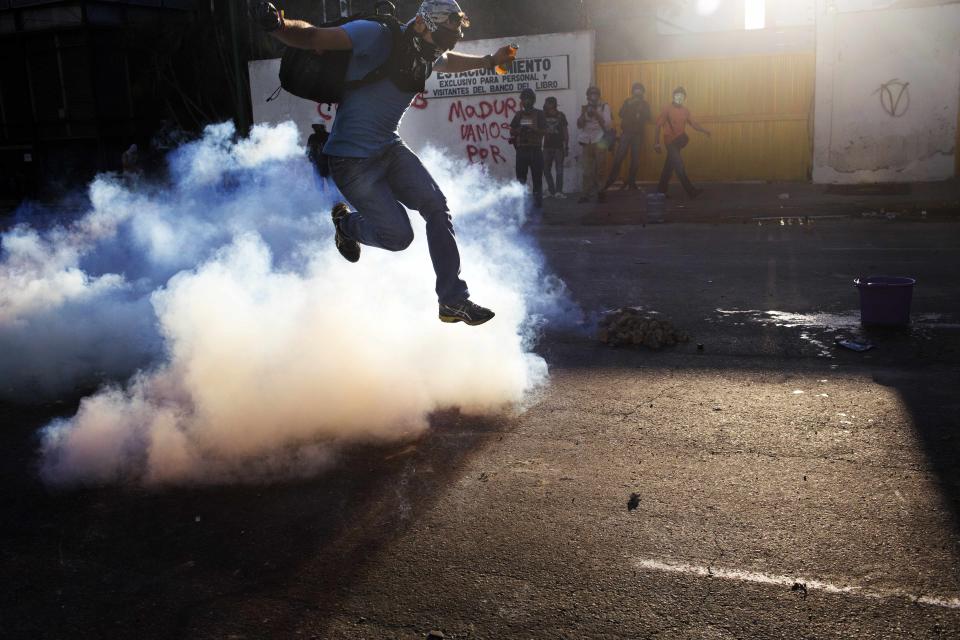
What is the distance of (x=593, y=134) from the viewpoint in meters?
16.5

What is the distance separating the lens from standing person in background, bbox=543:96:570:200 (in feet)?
51.2

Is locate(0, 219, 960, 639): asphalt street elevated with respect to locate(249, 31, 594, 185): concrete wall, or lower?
lower

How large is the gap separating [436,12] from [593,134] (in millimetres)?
12226

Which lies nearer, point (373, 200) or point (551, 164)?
point (373, 200)

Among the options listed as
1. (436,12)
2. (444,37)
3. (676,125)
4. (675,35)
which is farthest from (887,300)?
(675,35)

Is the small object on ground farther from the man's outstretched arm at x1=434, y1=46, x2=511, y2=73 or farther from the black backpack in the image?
the black backpack

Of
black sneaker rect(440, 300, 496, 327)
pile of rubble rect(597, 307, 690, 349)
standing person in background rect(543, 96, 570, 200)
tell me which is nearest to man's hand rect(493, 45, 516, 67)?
black sneaker rect(440, 300, 496, 327)

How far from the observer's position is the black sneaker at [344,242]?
17.1ft

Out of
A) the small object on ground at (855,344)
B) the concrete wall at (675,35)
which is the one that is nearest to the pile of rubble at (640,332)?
the small object on ground at (855,344)

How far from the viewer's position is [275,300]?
4.97 meters

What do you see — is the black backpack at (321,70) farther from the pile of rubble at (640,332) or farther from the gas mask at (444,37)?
the pile of rubble at (640,332)

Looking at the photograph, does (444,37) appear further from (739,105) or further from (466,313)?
(739,105)

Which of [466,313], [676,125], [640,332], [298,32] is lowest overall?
[640,332]

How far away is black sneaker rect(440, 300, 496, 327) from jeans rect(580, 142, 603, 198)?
39.0ft
